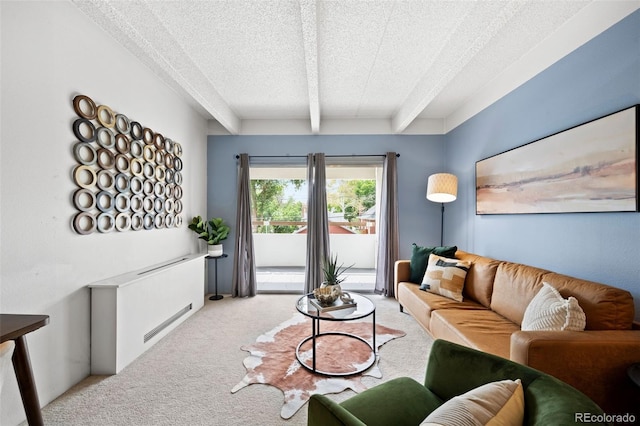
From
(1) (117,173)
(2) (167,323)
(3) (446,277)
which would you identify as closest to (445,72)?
(3) (446,277)

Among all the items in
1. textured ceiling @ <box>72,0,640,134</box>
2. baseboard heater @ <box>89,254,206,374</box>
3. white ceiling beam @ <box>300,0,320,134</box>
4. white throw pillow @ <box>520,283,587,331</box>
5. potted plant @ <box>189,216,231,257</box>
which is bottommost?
baseboard heater @ <box>89,254,206,374</box>

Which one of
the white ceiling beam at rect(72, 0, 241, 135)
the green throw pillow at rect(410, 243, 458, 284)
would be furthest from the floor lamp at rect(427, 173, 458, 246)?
the white ceiling beam at rect(72, 0, 241, 135)

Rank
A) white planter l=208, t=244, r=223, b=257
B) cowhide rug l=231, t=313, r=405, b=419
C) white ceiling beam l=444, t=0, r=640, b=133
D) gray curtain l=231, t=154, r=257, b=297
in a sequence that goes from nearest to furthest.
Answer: white ceiling beam l=444, t=0, r=640, b=133
cowhide rug l=231, t=313, r=405, b=419
white planter l=208, t=244, r=223, b=257
gray curtain l=231, t=154, r=257, b=297

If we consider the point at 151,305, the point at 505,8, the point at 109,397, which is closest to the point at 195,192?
the point at 151,305

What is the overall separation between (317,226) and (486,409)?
3371 millimetres

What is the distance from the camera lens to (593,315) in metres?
1.56

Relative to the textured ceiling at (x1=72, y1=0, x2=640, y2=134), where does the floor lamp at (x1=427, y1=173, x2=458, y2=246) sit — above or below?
below

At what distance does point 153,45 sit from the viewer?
2139 millimetres

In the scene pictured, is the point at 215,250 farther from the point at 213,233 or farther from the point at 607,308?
the point at 607,308

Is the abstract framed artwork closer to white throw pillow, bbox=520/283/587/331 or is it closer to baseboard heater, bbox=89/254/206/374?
white throw pillow, bbox=520/283/587/331

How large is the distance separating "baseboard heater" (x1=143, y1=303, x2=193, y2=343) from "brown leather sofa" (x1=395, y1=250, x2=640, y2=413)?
257cm

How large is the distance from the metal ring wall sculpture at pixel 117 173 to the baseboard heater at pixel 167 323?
0.98 metres

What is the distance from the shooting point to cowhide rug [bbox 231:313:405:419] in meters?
1.90

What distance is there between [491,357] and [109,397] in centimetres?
236
